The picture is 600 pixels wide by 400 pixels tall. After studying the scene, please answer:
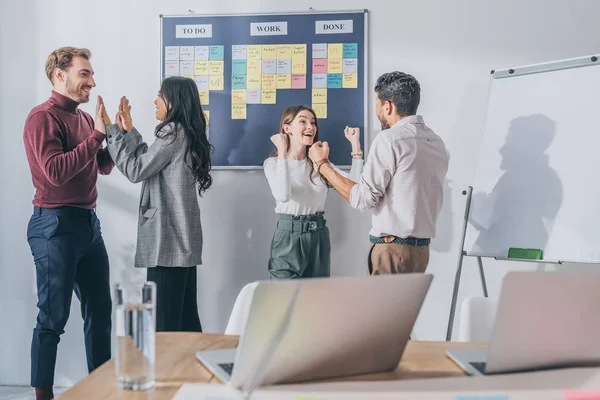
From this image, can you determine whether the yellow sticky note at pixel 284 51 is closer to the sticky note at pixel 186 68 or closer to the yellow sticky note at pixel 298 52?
the yellow sticky note at pixel 298 52

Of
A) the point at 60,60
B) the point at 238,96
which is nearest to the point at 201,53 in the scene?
the point at 238,96

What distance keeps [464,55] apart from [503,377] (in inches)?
93.0

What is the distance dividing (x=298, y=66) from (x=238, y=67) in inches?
12.0

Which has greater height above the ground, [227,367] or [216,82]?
[216,82]

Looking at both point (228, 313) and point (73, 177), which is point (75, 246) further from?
point (228, 313)

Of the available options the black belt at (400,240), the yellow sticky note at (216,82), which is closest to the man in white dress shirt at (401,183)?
the black belt at (400,240)

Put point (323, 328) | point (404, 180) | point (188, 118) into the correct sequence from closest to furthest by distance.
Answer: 1. point (323, 328)
2. point (404, 180)
3. point (188, 118)

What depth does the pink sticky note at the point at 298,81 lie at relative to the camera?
11.0ft

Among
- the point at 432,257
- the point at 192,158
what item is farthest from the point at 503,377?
the point at 432,257

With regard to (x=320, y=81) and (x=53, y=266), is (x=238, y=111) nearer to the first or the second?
(x=320, y=81)

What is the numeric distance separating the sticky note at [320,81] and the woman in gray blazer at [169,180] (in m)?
0.68

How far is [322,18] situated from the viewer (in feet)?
10.9

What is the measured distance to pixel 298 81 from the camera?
3.34 meters

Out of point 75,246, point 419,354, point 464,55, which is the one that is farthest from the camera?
point 464,55
